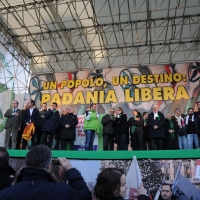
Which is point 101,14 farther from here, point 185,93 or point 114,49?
point 185,93

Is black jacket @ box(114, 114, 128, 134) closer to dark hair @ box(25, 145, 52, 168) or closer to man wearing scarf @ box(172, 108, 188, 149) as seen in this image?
man wearing scarf @ box(172, 108, 188, 149)

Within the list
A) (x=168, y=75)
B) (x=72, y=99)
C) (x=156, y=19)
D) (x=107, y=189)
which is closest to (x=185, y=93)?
(x=168, y=75)

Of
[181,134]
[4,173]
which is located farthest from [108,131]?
[4,173]

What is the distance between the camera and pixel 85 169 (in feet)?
8.83

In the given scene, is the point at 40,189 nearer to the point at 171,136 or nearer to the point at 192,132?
the point at 171,136

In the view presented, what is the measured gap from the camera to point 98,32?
35.2 feet

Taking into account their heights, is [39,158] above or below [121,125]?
below

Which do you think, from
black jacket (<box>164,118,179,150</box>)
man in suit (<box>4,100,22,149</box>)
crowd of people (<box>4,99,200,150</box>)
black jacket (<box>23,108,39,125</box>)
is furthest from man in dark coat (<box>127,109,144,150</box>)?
man in suit (<box>4,100,22,149</box>)

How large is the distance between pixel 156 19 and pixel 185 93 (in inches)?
146

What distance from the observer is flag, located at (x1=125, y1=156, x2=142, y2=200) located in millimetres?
2209

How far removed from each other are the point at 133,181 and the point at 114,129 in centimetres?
285

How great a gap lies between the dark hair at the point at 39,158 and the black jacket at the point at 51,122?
3677 mm

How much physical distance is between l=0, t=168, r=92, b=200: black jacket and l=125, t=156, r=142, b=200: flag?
1088mm

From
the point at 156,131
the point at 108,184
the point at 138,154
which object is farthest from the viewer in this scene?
the point at 156,131
